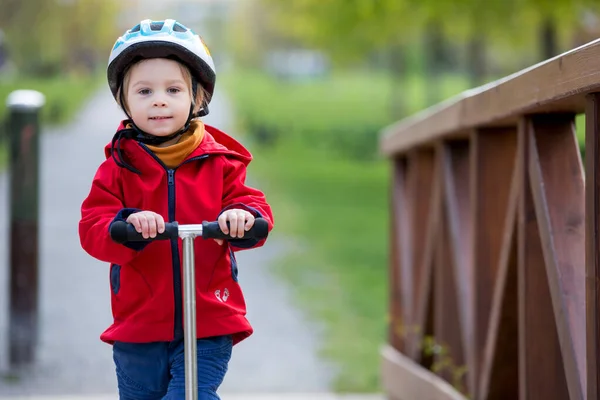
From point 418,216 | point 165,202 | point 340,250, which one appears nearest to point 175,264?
point 165,202

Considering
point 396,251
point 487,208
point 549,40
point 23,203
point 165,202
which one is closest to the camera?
point 165,202

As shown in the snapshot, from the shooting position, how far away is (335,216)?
16203 mm

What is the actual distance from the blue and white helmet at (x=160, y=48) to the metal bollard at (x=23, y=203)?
3.55 meters

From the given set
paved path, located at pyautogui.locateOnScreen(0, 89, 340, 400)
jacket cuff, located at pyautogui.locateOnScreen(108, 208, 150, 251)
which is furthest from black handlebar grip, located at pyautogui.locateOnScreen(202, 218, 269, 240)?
paved path, located at pyautogui.locateOnScreen(0, 89, 340, 400)

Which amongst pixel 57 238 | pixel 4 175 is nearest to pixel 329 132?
pixel 4 175

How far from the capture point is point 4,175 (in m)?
18.3

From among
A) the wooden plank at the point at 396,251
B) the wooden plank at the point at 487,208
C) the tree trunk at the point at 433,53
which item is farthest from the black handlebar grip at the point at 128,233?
the tree trunk at the point at 433,53

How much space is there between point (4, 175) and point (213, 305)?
15937 millimetres

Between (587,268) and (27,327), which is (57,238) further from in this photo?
(587,268)

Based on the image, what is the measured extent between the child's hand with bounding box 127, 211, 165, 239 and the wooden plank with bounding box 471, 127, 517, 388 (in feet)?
5.06

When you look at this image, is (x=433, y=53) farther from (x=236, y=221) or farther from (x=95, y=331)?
(x=236, y=221)

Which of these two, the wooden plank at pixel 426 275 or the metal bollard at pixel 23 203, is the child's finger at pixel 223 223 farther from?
the metal bollard at pixel 23 203

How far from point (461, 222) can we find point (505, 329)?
861 millimetres

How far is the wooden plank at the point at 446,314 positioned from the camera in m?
4.62
